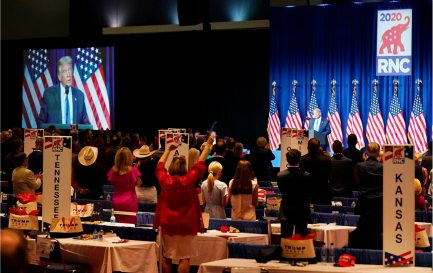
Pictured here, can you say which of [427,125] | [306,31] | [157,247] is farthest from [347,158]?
[306,31]

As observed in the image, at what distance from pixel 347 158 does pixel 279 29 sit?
11.5 m

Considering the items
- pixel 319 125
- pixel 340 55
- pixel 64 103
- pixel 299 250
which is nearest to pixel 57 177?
→ pixel 299 250

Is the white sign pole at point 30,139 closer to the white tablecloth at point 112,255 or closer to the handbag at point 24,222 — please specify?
the handbag at point 24,222

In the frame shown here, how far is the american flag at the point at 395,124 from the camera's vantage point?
73.7 feet

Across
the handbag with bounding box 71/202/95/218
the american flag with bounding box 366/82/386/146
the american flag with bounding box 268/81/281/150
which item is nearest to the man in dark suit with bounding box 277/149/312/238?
the handbag with bounding box 71/202/95/218

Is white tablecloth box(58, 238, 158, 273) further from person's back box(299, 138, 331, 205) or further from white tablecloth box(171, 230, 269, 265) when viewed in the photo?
person's back box(299, 138, 331, 205)

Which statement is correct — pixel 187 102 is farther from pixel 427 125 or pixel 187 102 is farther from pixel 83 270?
pixel 83 270

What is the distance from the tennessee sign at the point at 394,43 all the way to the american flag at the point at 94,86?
7560mm

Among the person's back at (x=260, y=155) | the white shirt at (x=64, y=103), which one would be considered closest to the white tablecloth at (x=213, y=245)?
the person's back at (x=260, y=155)

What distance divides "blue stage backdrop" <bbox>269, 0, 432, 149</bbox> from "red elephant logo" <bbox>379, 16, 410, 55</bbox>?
318mm

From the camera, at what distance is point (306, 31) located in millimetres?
23859

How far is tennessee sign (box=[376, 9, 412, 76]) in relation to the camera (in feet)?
73.1

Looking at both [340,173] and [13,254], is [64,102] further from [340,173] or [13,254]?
[13,254]

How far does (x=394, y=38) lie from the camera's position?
22484mm
